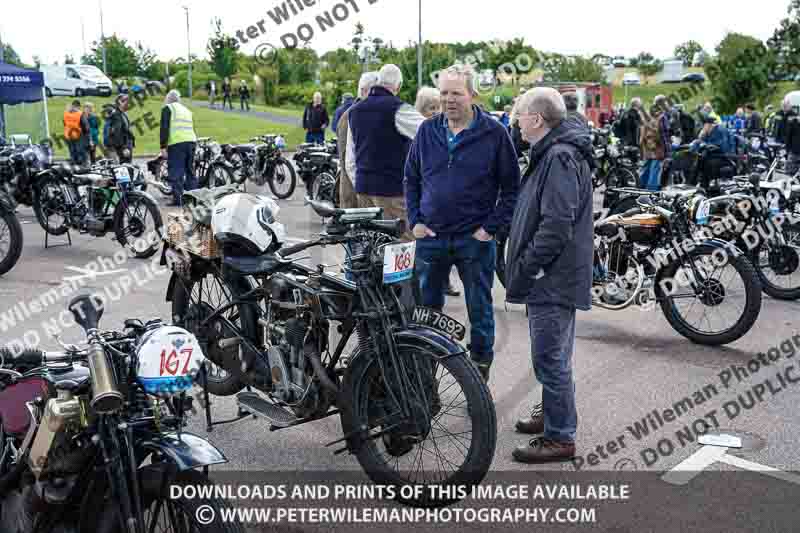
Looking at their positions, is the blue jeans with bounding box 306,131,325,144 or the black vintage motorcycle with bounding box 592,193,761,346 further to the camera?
the blue jeans with bounding box 306,131,325,144

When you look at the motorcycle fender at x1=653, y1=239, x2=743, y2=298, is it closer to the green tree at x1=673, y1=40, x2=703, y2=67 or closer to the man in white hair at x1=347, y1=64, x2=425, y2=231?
the man in white hair at x1=347, y1=64, x2=425, y2=231

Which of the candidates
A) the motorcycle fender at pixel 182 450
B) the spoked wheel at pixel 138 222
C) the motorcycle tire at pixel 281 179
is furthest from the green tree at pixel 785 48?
the motorcycle fender at pixel 182 450

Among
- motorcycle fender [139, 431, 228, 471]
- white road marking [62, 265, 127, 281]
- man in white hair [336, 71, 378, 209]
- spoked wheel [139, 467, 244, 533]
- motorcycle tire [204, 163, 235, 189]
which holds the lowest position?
white road marking [62, 265, 127, 281]

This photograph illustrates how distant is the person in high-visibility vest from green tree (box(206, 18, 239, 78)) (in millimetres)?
21382

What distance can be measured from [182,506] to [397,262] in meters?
1.56

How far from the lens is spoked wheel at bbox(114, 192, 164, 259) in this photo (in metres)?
9.48

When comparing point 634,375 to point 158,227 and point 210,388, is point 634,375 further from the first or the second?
point 158,227

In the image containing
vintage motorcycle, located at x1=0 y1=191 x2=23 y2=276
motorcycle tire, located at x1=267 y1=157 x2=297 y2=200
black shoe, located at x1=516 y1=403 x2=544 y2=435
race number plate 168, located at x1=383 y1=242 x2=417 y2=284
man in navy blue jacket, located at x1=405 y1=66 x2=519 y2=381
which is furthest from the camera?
motorcycle tire, located at x1=267 y1=157 x2=297 y2=200

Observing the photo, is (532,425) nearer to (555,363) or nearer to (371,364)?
(555,363)

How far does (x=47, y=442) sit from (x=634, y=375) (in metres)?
3.95

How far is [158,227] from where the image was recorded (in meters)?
9.50

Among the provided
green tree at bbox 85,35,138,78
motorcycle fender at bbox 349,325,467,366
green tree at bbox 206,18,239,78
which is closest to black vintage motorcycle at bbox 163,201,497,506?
motorcycle fender at bbox 349,325,467,366

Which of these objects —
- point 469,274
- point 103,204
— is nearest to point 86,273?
point 103,204

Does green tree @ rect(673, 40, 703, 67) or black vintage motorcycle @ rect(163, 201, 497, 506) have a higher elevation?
green tree @ rect(673, 40, 703, 67)
